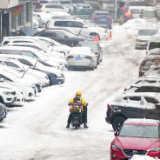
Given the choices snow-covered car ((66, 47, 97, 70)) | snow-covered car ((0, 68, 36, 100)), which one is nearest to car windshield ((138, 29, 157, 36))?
snow-covered car ((66, 47, 97, 70))

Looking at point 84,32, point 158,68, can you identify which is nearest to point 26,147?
Answer: point 158,68

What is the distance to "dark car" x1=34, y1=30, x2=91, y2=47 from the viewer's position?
134 feet

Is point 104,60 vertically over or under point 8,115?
under

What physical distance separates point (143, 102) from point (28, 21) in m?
35.5

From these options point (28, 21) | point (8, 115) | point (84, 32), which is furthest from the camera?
point (28, 21)

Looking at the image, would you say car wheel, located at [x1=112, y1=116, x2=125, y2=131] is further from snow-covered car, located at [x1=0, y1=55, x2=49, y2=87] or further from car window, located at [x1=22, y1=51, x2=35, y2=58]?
car window, located at [x1=22, y1=51, x2=35, y2=58]

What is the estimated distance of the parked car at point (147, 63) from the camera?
97.3 feet

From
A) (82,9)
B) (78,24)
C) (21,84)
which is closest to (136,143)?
(21,84)

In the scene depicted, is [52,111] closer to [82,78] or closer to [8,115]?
[8,115]

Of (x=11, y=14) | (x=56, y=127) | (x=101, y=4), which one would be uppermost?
(x=56, y=127)

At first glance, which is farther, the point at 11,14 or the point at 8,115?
the point at 11,14

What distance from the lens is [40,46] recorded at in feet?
118

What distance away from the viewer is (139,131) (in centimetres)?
1667

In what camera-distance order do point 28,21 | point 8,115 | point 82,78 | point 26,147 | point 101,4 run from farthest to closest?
point 101,4
point 28,21
point 82,78
point 8,115
point 26,147
